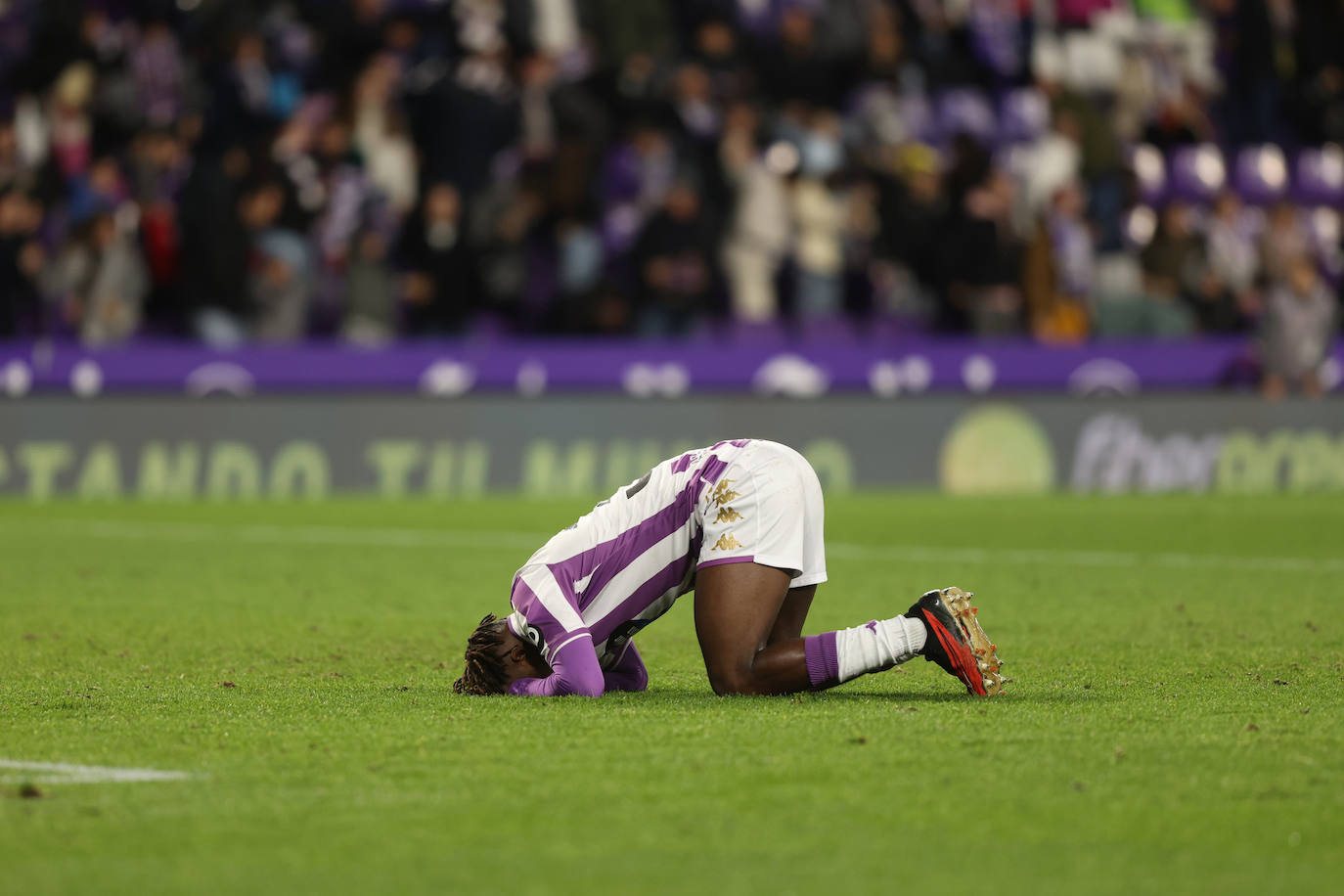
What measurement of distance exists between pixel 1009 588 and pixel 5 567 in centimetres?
570

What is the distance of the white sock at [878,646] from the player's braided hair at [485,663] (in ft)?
3.60

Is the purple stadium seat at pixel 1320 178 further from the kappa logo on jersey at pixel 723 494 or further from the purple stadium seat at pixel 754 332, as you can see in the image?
the kappa logo on jersey at pixel 723 494

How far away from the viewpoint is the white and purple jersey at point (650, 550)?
20.5 ft

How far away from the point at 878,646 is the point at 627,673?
0.91 metres

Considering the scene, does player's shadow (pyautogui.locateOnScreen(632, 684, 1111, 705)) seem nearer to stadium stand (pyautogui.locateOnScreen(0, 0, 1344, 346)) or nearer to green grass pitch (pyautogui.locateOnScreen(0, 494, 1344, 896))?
green grass pitch (pyautogui.locateOnScreen(0, 494, 1344, 896))

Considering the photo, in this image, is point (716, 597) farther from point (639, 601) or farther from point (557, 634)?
point (557, 634)

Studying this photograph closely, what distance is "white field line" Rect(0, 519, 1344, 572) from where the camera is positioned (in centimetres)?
1180

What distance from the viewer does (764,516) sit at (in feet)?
20.6

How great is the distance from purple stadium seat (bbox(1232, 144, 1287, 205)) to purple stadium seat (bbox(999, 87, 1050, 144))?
2.66 metres

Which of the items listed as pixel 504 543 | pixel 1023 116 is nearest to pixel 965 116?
pixel 1023 116

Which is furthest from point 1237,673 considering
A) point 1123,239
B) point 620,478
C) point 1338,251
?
point 1338,251

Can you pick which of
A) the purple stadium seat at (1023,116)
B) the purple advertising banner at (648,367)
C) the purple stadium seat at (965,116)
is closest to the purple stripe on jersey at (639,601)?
the purple advertising banner at (648,367)

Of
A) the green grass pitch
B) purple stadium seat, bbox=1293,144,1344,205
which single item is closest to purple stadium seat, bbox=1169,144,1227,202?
purple stadium seat, bbox=1293,144,1344,205

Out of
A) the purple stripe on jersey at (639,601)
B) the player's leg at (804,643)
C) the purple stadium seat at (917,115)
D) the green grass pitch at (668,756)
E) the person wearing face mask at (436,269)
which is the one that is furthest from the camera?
the purple stadium seat at (917,115)
